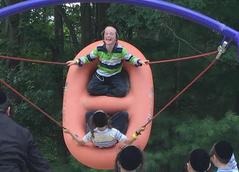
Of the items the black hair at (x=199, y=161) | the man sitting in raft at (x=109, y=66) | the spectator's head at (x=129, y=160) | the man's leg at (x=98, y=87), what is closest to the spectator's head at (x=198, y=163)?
the black hair at (x=199, y=161)

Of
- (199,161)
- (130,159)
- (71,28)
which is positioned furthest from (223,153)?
(71,28)

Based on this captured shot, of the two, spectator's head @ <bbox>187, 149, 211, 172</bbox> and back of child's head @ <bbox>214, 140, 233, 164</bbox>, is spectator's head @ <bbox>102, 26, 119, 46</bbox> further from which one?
spectator's head @ <bbox>187, 149, 211, 172</bbox>

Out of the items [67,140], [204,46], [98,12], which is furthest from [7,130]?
[98,12]

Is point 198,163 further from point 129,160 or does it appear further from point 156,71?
point 156,71

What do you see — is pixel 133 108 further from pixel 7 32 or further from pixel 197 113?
pixel 7 32

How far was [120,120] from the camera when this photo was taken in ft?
20.1

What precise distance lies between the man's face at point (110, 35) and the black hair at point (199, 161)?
2.56 metres

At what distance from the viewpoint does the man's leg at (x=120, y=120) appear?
240 inches

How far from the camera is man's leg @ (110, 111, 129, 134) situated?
6.09 meters

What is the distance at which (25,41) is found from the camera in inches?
447

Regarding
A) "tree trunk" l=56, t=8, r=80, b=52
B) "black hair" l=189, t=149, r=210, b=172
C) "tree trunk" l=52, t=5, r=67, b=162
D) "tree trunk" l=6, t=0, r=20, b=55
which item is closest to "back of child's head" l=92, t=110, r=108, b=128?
"black hair" l=189, t=149, r=210, b=172

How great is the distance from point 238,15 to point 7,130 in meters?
5.96

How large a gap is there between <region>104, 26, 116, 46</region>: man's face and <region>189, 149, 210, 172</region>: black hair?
256 centimetres

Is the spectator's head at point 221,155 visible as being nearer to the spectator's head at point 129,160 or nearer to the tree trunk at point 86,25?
the spectator's head at point 129,160
